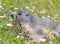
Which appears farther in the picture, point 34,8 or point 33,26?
point 34,8

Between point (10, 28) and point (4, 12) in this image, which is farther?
point (4, 12)

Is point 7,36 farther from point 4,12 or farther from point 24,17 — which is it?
point 4,12

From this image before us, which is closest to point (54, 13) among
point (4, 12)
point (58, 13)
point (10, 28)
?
point (58, 13)

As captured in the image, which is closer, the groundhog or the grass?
the groundhog

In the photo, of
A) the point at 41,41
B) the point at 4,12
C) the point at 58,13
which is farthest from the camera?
the point at 58,13

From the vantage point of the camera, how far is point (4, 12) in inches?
242

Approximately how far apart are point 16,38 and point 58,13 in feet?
5.63

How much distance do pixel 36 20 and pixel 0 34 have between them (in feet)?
2.04

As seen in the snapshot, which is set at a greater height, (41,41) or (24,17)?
(24,17)

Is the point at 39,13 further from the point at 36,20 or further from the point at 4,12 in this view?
the point at 36,20

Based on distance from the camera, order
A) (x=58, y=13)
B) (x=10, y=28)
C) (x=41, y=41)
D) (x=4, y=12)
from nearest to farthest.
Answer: (x=41, y=41)
(x=10, y=28)
(x=4, y=12)
(x=58, y=13)

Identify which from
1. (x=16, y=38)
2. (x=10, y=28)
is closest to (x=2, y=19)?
(x=10, y=28)

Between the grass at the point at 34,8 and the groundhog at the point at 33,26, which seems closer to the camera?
the groundhog at the point at 33,26

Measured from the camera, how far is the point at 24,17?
5.16 m
